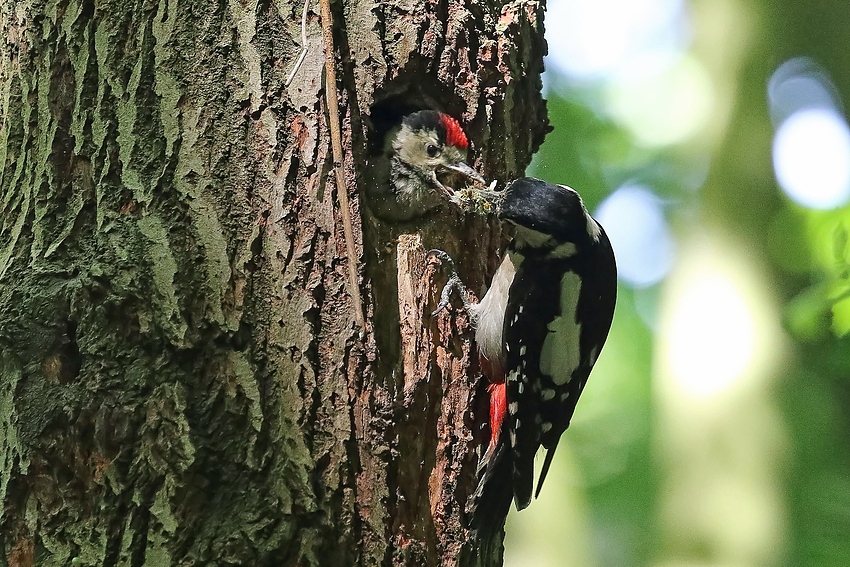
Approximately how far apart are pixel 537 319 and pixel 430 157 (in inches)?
25.2

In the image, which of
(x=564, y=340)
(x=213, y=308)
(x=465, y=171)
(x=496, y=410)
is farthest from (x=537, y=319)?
(x=213, y=308)

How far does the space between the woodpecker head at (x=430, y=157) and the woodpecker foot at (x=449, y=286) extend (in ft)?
0.59

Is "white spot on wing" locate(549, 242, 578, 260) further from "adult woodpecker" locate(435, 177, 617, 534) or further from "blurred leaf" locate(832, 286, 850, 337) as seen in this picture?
"blurred leaf" locate(832, 286, 850, 337)

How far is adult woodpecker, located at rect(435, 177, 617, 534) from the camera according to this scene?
2248 mm

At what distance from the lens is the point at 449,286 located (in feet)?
6.82

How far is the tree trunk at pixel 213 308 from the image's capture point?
160 cm

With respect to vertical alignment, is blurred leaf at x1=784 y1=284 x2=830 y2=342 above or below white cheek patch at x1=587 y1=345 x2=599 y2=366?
above

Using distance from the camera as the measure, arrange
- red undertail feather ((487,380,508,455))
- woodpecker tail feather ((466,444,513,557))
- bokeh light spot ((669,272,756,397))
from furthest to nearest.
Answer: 1. bokeh light spot ((669,272,756,397))
2. red undertail feather ((487,380,508,455))
3. woodpecker tail feather ((466,444,513,557))

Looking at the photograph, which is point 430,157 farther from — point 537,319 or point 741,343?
point 741,343

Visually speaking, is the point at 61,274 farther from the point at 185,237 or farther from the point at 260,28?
the point at 260,28

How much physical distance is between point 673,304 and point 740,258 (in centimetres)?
48

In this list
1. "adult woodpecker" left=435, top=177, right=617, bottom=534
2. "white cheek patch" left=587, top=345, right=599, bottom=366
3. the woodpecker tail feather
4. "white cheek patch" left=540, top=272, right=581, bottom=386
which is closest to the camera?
the woodpecker tail feather

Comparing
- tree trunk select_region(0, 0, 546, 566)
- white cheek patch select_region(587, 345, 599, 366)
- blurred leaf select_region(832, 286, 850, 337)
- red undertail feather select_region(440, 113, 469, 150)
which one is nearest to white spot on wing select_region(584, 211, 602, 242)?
white cheek patch select_region(587, 345, 599, 366)

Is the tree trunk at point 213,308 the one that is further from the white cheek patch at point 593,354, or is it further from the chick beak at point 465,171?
the white cheek patch at point 593,354
